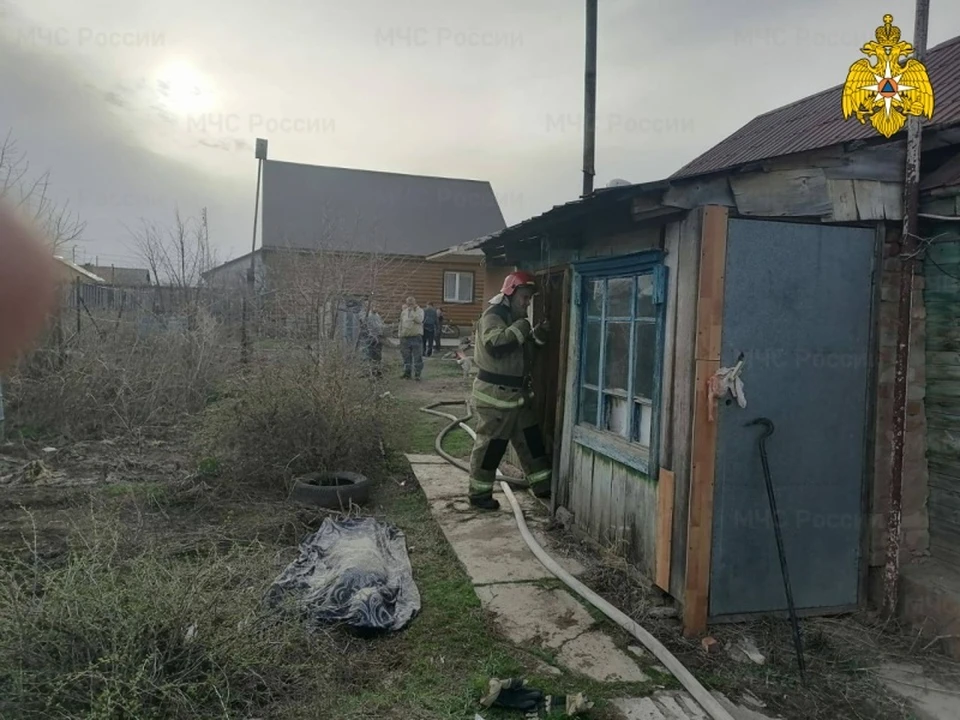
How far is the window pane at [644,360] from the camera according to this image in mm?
4359

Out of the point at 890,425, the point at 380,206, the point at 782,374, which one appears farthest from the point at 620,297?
the point at 380,206

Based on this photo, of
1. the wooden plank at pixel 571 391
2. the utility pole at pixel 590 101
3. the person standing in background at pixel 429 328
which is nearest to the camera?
A: the wooden plank at pixel 571 391

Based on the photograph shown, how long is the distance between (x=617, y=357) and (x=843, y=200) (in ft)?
5.81

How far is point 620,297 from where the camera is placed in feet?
15.8

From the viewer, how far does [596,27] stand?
9.20m

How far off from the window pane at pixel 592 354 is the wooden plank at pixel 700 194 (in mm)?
1579

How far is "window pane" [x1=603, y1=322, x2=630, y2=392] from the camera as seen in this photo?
474 cm

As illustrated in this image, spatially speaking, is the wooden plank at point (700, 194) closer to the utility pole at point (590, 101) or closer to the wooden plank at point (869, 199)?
the wooden plank at point (869, 199)

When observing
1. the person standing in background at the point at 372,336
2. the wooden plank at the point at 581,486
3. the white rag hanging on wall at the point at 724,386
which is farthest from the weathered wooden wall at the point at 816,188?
the person standing in background at the point at 372,336

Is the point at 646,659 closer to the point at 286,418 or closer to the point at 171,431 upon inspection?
the point at 286,418

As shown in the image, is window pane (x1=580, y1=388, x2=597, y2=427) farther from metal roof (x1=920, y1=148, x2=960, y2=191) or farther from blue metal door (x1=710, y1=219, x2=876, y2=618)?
metal roof (x1=920, y1=148, x2=960, y2=191)

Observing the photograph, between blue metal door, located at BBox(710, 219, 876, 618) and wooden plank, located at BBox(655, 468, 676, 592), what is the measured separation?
0.26m

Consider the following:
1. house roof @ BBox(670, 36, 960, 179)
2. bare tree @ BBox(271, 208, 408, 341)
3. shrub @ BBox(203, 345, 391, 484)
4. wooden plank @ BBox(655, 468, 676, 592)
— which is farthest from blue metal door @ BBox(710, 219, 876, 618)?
bare tree @ BBox(271, 208, 408, 341)

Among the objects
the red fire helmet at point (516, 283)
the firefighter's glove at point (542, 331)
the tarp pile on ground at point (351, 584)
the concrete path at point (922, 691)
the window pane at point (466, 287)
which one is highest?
the window pane at point (466, 287)
